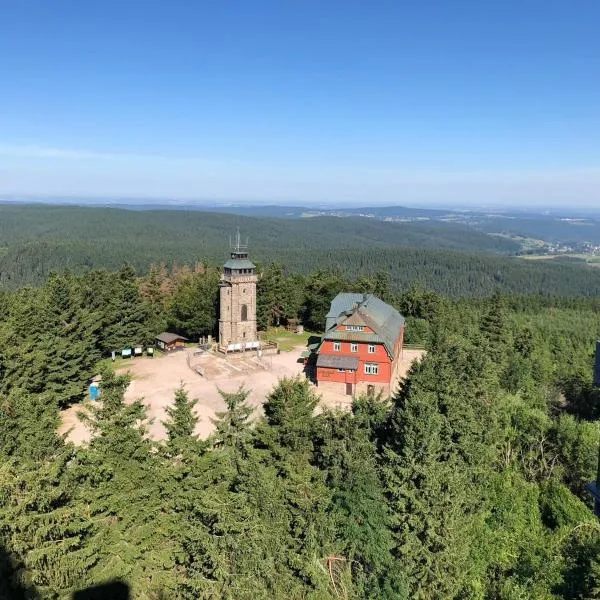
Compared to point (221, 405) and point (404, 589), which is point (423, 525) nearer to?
point (404, 589)

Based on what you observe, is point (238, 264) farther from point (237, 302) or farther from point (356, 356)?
point (356, 356)

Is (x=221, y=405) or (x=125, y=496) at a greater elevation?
(x=125, y=496)

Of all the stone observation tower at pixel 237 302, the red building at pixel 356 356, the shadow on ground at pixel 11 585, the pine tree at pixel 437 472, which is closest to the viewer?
the shadow on ground at pixel 11 585

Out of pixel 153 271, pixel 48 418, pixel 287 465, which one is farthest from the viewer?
pixel 153 271

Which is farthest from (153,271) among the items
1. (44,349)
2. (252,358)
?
(44,349)

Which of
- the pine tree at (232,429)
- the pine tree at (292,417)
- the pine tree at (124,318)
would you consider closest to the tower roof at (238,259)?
the pine tree at (124,318)

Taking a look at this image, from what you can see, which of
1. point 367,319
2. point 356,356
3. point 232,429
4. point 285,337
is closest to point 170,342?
point 285,337

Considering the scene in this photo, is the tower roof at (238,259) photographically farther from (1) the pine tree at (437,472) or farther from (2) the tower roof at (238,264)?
(1) the pine tree at (437,472)
